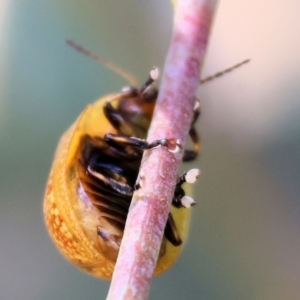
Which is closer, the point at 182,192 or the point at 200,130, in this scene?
the point at 182,192

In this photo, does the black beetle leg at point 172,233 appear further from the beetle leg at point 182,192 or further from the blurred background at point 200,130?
the blurred background at point 200,130

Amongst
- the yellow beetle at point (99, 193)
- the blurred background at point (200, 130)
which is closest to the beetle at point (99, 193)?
the yellow beetle at point (99, 193)

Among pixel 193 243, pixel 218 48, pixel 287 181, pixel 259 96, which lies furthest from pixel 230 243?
pixel 218 48

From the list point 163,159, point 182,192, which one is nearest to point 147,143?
point 163,159

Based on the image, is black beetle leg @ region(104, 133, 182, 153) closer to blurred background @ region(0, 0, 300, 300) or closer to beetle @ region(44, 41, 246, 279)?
beetle @ region(44, 41, 246, 279)

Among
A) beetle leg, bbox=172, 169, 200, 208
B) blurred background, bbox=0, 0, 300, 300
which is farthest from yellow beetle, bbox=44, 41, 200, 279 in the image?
blurred background, bbox=0, 0, 300, 300

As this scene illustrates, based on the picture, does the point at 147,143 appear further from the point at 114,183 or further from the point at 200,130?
the point at 200,130
